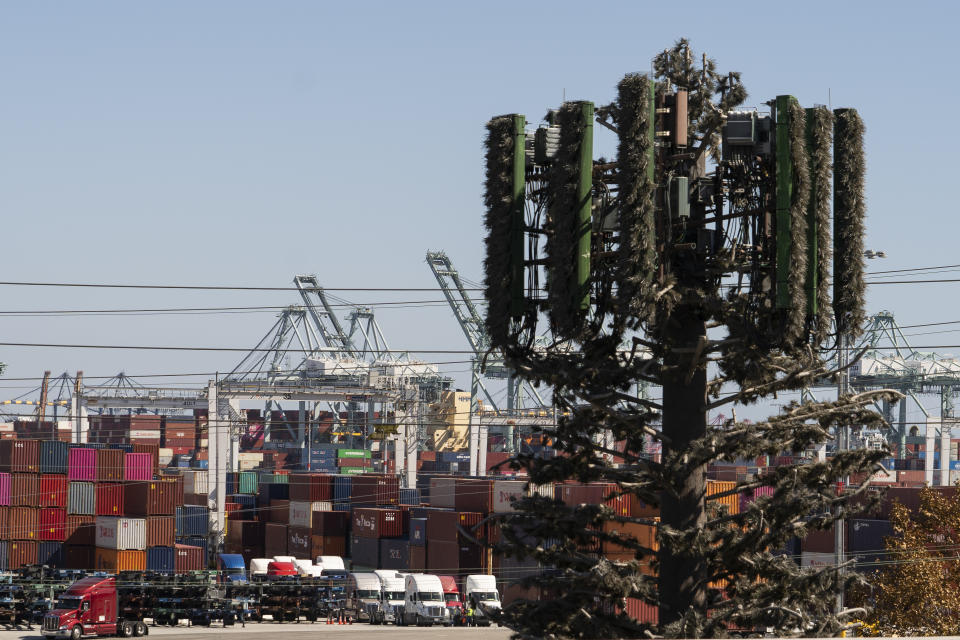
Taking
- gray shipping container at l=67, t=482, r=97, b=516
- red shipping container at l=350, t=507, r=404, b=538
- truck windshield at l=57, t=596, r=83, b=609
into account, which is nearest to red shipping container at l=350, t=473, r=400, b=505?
red shipping container at l=350, t=507, r=404, b=538

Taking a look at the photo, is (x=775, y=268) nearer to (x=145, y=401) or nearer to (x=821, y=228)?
(x=821, y=228)

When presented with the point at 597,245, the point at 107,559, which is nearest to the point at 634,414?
the point at 597,245

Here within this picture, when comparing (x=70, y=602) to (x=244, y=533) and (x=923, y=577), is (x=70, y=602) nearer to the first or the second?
(x=923, y=577)

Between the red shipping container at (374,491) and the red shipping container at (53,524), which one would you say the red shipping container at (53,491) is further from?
the red shipping container at (374,491)

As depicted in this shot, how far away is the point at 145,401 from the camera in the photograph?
11788 cm

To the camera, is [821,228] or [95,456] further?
[95,456]

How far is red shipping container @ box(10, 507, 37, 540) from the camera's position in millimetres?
70500

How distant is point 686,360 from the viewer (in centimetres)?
1706

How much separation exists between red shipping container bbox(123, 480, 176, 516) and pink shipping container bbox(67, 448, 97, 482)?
3.39 m

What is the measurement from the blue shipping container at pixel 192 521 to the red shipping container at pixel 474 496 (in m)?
19.5

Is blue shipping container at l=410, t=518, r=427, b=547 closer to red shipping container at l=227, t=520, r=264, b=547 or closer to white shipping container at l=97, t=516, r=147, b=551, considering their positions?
white shipping container at l=97, t=516, r=147, b=551

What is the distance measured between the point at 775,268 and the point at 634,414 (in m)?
2.90

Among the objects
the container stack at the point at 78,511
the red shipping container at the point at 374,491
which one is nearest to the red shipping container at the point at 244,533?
the red shipping container at the point at 374,491

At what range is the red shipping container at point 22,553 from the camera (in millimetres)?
69875
